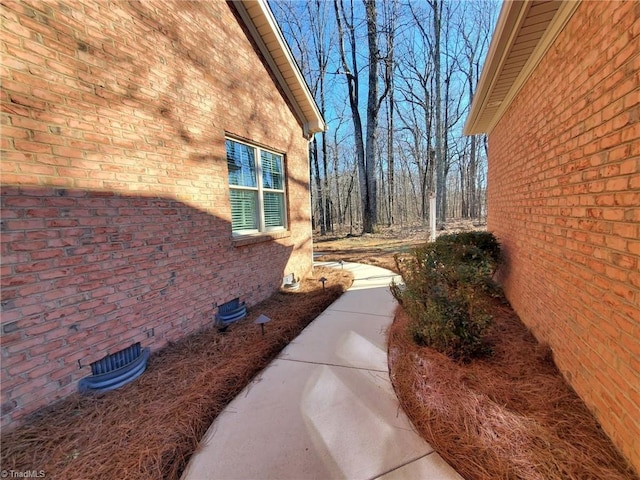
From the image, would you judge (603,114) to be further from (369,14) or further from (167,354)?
(369,14)

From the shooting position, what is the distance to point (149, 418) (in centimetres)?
210

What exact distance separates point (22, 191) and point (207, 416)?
2250 millimetres

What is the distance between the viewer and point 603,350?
1.77 m

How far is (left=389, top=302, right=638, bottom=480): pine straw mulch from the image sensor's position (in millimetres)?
1552

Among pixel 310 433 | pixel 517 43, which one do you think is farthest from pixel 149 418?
pixel 517 43

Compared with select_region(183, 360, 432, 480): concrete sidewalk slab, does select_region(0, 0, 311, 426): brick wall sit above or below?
above

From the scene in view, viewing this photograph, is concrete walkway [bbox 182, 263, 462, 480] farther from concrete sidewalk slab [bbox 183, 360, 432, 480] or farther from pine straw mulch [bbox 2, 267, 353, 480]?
pine straw mulch [bbox 2, 267, 353, 480]

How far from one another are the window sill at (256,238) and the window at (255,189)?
14cm

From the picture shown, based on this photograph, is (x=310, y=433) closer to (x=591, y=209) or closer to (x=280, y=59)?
(x=591, y=209)

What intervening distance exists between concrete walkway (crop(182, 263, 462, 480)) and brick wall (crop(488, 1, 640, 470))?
1.23 meters

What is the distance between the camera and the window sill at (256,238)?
14.2ft

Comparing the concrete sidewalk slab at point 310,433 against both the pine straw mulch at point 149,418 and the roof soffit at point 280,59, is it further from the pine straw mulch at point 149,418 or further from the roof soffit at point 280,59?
the roof soffit at point 280,59

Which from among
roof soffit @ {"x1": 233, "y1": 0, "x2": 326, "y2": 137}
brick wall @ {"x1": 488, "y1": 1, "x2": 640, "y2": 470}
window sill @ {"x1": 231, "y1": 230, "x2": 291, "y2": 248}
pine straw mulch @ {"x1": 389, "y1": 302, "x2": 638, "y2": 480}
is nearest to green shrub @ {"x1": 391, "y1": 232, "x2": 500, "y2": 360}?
pine straw mulch @ {"x1": 389, "y1": 302, "x2": 638, "y2": 480}

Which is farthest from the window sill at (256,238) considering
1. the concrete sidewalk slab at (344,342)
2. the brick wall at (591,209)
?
the brick wall at (591,209)
